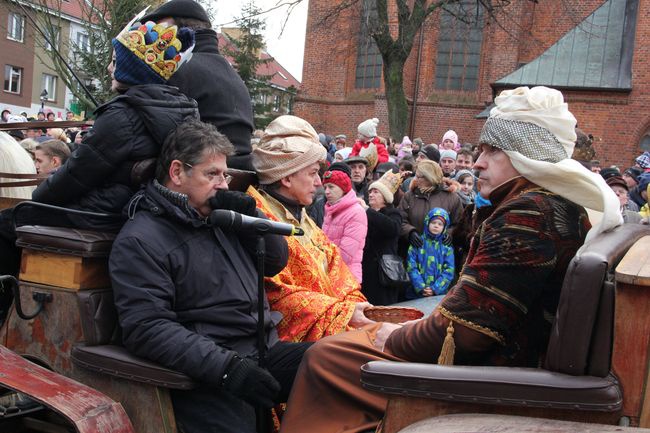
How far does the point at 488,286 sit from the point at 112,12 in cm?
1689

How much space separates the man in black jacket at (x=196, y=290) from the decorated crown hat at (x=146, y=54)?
381mm

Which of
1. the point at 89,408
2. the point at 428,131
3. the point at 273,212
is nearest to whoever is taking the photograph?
the point at 89,408

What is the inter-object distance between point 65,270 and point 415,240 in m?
4.27

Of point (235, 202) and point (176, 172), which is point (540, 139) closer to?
point (235, 202)

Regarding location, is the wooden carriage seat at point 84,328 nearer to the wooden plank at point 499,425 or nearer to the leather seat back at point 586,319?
the wooden plank at point 499,425

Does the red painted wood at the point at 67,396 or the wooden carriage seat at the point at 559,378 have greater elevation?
the wooden carriage seat at the point at 559,378

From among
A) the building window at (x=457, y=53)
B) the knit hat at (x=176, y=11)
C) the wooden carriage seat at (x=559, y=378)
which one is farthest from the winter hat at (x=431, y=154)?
the building window at (x=457, y=53)

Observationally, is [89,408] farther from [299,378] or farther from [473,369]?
[473,369]

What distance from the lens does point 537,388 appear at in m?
2.02

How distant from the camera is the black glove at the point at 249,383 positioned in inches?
103

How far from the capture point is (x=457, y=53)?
2666cm

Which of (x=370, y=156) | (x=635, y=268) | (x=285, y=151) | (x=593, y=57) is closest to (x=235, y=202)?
(x=285, y=151)

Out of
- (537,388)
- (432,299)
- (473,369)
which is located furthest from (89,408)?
(432,299)

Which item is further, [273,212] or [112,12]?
[112,12]
